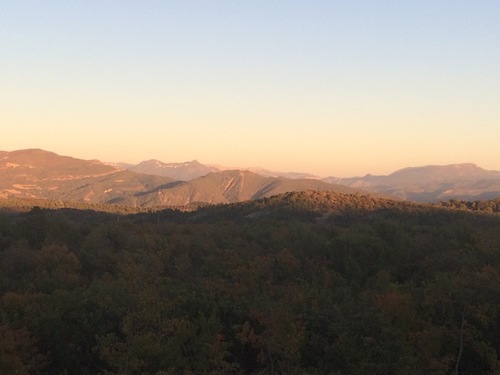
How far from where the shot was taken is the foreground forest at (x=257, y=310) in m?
27.2

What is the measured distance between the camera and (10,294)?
4106 cm

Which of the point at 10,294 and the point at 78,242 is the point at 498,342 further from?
the point at 78,242

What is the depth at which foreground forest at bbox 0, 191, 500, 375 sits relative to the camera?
1072 inches

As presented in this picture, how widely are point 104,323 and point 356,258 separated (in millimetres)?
42205

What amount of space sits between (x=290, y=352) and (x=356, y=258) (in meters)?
41.2

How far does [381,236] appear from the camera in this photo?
76000 mm

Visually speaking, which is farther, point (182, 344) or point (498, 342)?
point (498, 342)

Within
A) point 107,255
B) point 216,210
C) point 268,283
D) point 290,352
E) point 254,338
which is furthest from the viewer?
point 216,210

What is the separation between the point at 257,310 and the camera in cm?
3400

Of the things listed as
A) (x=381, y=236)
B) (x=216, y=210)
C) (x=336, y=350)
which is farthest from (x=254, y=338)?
(x=216, y=210)

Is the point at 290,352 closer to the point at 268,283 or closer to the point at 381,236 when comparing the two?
the point at 268,283

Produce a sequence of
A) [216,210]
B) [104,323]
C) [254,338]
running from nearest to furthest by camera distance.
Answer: [254,338]
[104,323]
[216,210]

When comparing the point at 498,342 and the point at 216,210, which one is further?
the point at 216,210

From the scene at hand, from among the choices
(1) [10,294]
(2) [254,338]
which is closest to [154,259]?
(1) [10,294]
